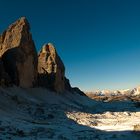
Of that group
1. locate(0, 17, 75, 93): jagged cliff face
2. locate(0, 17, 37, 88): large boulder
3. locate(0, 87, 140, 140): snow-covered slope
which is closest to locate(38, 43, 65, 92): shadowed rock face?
locate(0, 17, 75, 93): jagged cliff face

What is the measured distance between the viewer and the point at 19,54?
72375 millimetres

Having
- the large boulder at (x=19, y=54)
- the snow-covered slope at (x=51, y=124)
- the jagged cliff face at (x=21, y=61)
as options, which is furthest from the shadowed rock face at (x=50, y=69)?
the snow-covered slope at (x=51, y=124)

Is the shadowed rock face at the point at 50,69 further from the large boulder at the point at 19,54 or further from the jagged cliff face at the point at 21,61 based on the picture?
the large boulder at the point at 19,54

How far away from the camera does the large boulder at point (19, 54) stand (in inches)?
2805

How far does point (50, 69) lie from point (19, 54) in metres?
20.2

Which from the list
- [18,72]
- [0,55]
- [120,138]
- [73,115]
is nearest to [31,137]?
[120,138]

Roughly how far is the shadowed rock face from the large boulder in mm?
7688

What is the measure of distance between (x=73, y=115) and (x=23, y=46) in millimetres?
30042

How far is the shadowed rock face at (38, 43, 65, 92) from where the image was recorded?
3428 inches

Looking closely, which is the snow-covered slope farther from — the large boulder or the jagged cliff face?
the large boulder

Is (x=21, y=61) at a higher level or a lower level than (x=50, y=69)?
lower

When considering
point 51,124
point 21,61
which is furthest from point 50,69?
point 51,124

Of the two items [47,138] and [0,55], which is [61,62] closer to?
[0,55]

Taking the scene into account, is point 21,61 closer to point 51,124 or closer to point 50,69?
point 50,69
